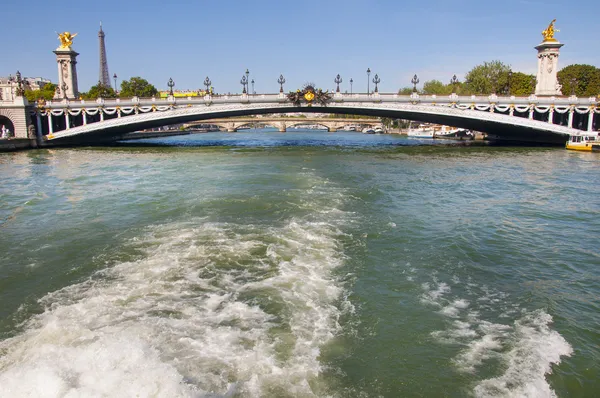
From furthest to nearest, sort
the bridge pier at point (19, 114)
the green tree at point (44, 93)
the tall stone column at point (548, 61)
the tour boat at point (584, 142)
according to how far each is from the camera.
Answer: the green tree at point (44, 93) → the tall stone column at point (548, 61) → the bridge pier at point (19, 114) → the tour boat at point (584, 142)

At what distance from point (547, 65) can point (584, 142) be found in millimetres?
16327

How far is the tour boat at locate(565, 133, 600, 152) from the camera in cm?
3697

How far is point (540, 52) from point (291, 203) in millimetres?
48761

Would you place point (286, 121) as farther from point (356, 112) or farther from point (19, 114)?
point (19, 114)

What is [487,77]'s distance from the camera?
78938mm

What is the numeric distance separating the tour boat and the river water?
26840mm

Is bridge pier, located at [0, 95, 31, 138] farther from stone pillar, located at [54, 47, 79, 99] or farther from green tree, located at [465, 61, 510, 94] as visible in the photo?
green tree, located at [465, 61, 510, 94]

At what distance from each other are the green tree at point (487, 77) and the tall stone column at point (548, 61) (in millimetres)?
24080

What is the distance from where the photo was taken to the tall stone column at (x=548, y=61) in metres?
49.0

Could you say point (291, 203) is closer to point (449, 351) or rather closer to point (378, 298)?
point (378, 298)

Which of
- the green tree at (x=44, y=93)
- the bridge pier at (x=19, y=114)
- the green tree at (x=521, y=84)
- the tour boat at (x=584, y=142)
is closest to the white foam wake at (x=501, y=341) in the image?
the tour boat at (x=584, y=142)

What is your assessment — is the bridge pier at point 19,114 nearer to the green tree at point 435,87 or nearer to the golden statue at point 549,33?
the golden statue at point 549,33

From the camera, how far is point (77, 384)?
466cm

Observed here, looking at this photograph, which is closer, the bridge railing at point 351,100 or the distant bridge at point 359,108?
the distant bridge at point 359,108
